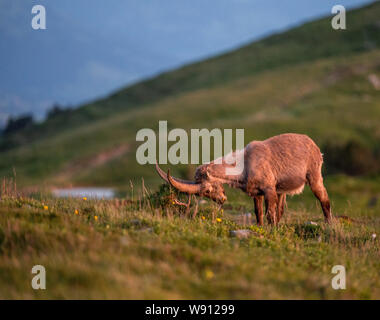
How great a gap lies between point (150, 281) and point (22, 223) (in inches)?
117

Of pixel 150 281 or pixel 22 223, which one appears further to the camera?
pixel 22 223

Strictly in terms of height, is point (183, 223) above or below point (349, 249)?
above

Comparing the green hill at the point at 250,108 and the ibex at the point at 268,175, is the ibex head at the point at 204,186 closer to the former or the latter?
the ibex at the point at 268,175

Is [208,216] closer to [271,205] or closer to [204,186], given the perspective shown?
[204,186]

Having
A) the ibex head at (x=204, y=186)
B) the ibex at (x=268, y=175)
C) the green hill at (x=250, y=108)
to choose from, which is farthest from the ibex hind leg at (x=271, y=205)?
the green hill at (x=250, y=108)

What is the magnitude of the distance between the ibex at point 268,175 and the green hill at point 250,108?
643 inches

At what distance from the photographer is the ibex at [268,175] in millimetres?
11391

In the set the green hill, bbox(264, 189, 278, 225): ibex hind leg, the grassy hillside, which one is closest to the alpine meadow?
the grassy hillside

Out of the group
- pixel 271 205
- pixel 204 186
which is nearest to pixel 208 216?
pixel 204 186

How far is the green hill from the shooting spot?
53000 mm

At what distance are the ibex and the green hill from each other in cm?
1634
